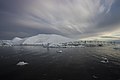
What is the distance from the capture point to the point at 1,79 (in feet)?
90.0

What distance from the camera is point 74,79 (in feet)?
88.9

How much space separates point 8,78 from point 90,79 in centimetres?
2081

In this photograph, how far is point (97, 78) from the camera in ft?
90.6

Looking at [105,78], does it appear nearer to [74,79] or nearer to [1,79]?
[74,79]

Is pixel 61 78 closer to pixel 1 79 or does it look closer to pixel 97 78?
pixel 97 78

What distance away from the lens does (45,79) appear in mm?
27094

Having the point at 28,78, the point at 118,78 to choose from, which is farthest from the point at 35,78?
the point at 118,78

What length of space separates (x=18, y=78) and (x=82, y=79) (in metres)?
16.2

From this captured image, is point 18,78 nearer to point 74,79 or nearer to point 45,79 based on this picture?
point 45,79

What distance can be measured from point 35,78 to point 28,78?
1.75 meters

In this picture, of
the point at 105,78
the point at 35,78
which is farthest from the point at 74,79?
the point at 35,78

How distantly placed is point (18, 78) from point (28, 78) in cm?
266

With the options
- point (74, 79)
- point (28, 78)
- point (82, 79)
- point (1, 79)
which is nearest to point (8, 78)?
point (1, 79)

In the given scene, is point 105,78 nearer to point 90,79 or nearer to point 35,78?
point 90,79
